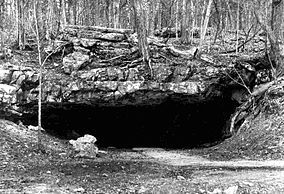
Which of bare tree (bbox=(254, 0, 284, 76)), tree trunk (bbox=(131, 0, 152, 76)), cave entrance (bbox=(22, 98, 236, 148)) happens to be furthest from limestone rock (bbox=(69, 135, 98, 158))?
bare tree (bbox=(254, 0, 284, 76))

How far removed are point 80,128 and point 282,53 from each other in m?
11.9

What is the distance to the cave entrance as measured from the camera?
59.2ft

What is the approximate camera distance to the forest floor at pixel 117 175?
23.4 ft

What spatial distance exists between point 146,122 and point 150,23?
10.6 meters

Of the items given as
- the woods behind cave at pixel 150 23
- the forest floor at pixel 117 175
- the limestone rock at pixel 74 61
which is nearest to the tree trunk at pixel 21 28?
the woods behind cave at pixel 150 23

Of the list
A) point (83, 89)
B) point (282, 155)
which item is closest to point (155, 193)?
point (282, 155)

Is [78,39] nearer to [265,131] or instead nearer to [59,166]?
[59,166]

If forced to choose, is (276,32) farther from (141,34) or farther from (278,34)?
(141,34)

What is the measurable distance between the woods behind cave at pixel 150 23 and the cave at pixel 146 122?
2.75 metres

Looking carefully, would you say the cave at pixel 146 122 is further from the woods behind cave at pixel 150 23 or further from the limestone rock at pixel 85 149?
the limestone rock at pixel 85 149

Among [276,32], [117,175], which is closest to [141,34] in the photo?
[276,32]

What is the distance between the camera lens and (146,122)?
2108 centimetres

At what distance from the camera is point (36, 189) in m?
6.96

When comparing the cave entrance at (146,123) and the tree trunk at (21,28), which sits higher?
the tree trunk at (21,28)
